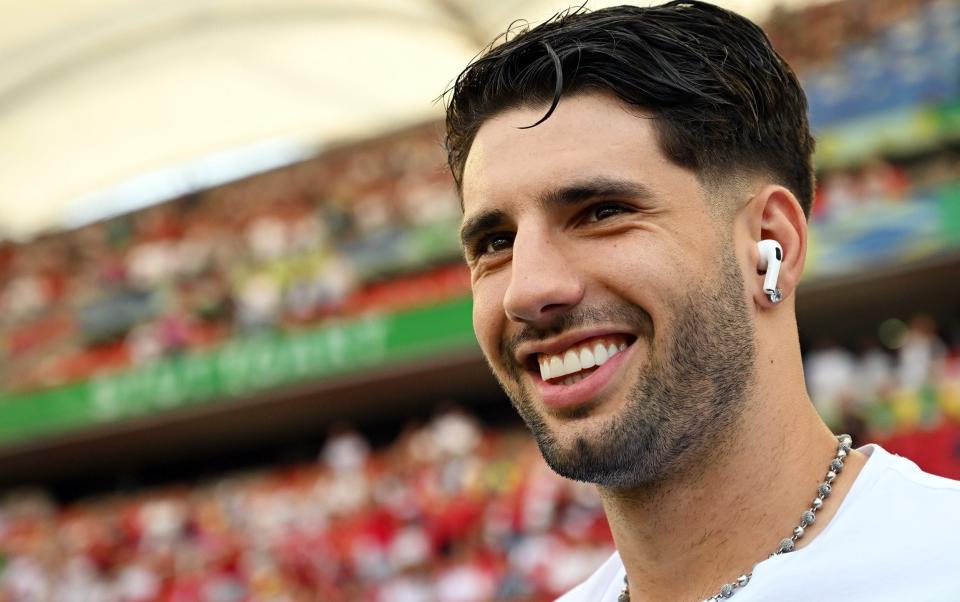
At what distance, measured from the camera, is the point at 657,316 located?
3.99 ft

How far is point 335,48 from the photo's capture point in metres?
10.5

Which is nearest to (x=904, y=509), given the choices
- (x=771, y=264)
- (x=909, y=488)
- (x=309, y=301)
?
(x=909, y=488)

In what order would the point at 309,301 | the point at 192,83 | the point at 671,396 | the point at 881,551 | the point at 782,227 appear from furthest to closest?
1. the point at 192,83
2. the point at 309,301
3. the point at 782,227
4. the point at 671,396
5. the point at 881,551

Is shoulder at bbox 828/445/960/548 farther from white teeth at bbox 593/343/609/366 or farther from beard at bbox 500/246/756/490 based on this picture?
white teeth at bbox 593/343/609/366

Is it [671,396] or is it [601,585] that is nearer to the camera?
[671,396]

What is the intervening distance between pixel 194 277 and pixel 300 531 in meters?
3.11

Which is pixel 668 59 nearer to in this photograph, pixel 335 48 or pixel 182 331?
pixel 182 331

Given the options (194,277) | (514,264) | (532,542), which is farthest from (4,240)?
(514,264)

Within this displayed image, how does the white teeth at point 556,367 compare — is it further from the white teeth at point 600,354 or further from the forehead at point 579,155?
the forehead at point 579,155

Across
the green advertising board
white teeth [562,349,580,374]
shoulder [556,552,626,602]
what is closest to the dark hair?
white teeth [562,349,580,374]

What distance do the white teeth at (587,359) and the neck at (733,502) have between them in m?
0.15

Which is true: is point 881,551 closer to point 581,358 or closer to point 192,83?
point 581,358

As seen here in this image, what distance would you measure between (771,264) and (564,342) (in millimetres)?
258

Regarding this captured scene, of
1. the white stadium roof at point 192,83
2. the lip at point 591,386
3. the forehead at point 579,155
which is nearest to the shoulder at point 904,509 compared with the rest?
the lip at point 591,386
